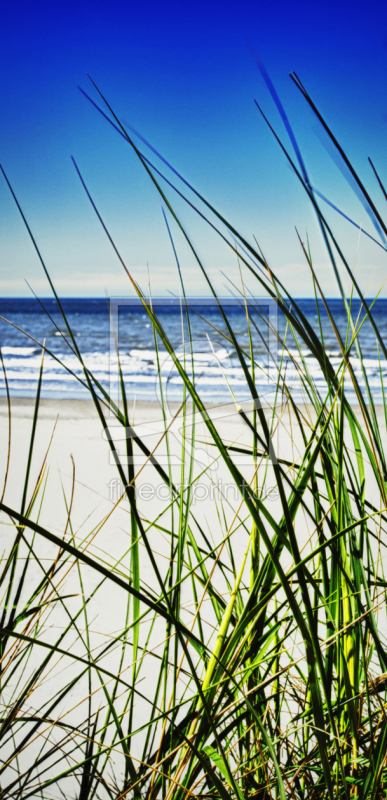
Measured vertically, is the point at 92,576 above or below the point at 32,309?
below

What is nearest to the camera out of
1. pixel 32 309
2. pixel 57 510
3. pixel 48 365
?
pixel 57 510

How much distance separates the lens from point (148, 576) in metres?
1.36

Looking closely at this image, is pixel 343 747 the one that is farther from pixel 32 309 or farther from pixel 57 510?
pixel 32 309

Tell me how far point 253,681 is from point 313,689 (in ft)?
0.53

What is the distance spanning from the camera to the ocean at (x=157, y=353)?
653 mm

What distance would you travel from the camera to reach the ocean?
0.65 m

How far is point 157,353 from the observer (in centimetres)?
39

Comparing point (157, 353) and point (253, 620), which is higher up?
point (157, 353)

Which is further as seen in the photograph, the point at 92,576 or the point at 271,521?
the point at 92,576

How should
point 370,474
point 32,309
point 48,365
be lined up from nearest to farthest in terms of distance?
point 370,474 < point 48,365 < point 32,309

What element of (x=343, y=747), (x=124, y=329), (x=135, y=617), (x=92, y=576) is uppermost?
(x=124, y=329)

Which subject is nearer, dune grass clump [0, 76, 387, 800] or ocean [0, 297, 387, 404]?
dune grass clump [0, 76, 387, 800]

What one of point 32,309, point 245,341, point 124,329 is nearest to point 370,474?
point 245,341

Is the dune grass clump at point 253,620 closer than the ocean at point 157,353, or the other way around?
the dune grass clump at point 253,620
